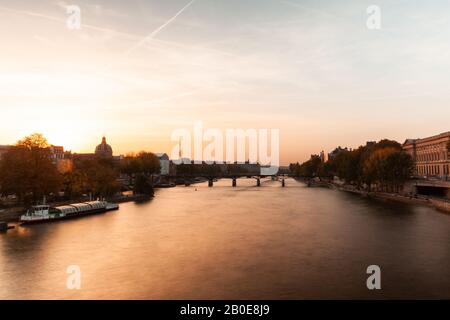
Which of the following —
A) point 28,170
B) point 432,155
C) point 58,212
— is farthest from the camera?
point 432,155

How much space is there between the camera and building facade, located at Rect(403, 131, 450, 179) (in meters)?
112

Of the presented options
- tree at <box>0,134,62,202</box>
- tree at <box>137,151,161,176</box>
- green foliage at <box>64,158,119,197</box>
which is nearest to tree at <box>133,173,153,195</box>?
green foliage at <box>64,158,119,197</box>

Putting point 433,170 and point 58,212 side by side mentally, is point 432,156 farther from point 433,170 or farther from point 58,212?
point 58,212

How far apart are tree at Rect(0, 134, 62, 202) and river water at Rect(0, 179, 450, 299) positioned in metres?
10.9

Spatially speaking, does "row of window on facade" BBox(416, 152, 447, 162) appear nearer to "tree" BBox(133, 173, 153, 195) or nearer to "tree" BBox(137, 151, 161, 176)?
"tree" BBox(133, 173, 153, 195)

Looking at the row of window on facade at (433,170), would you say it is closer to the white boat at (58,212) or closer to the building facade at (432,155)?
the building facade at (432,155)

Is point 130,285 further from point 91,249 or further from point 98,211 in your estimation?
point 98,211

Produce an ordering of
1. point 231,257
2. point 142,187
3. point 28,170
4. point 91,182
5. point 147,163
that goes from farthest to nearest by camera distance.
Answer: point 147,163 < point 142,187 < point 91,182 < point 28,170 < point 231,257

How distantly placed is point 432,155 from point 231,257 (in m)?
105

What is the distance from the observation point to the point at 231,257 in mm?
39344

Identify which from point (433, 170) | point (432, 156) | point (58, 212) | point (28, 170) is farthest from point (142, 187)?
point (432, 156)

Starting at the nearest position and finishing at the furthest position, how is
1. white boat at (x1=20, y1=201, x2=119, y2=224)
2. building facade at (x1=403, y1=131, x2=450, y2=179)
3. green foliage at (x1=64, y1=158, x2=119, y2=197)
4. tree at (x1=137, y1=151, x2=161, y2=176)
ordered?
white boat at (x1=20, y1=201, x2=119, y2=224) < green foliage at (x1=64, y1=158, x2=119, y2=197) < building facade at (x1=403, y1=131, x2=450, y2=179) < tree at (x1=137, y1=151, x2=161, y2=176)

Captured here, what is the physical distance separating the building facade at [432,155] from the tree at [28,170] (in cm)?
8891
